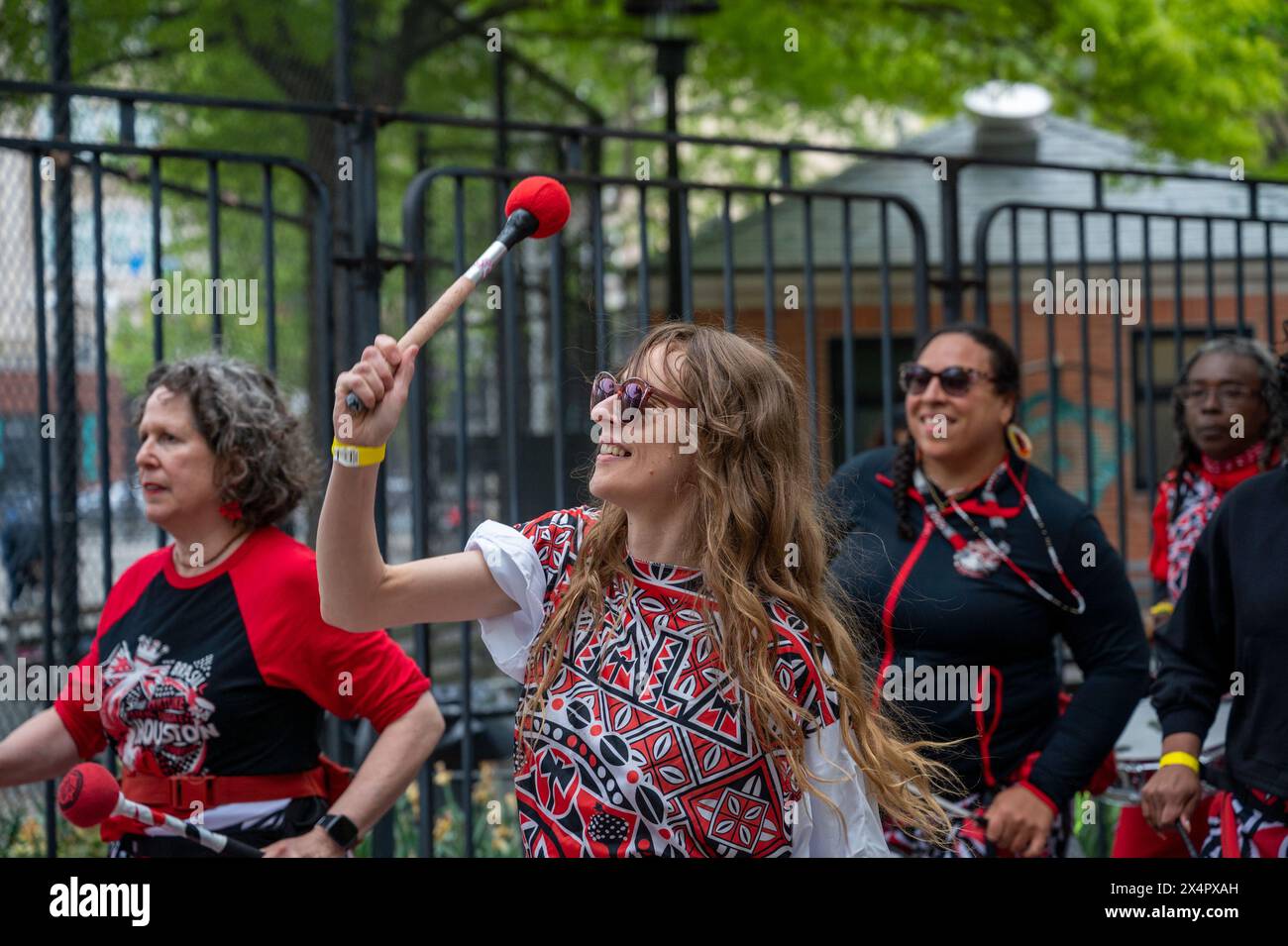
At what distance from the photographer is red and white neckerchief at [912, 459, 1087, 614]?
3.56 m

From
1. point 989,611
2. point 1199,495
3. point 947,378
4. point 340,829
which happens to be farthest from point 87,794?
point 1199,495

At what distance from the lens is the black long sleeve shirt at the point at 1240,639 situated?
3.01 metres

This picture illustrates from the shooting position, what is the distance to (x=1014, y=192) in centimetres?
1479

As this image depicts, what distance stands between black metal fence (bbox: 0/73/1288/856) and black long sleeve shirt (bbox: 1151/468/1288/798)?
1018mm

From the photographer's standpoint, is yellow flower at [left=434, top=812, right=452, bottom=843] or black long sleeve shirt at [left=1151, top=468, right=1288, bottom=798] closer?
black long sleeve shirt at [left=1151, top=468, right=1288, bottom=798]

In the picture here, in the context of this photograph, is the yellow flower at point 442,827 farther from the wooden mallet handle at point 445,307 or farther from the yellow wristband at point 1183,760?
the wooden mallet handle at point 445,307

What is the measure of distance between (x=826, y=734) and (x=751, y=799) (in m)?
0.19

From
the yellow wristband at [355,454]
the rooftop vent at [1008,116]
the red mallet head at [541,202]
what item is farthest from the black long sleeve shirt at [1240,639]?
the rooftop vent at [1008,116]

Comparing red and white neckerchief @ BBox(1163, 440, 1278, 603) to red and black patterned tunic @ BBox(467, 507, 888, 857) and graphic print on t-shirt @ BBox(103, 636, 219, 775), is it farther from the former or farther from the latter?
graphic print on t-shirt @ BBox(103, 636, 219, 775)

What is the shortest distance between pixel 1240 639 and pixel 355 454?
200 centimetres

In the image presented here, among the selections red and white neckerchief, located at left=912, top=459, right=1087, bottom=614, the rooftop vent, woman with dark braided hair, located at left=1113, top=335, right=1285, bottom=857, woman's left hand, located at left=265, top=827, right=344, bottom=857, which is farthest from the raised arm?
the rooftop vent
